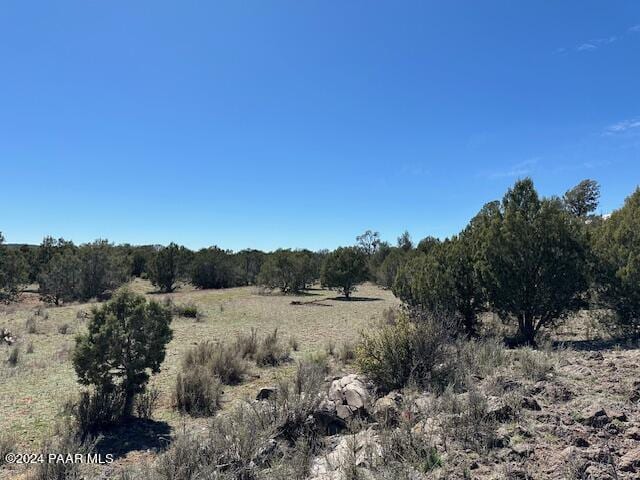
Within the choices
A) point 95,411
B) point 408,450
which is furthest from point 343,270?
point 408,450

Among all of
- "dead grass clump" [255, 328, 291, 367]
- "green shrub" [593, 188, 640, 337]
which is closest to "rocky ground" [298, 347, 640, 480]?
"green shrub" [593, 188, 640, 337]

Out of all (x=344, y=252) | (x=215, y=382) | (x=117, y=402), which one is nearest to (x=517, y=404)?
(x=215, y=382)

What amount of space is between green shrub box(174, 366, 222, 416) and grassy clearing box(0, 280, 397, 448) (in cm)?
25

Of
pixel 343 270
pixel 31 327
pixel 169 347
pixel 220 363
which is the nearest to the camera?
pixel 220 363

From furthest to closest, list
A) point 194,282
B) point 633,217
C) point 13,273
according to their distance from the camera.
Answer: point 194,282, point 13,273, point 633,217

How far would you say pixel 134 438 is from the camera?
682 cm

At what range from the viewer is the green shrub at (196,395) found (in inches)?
319

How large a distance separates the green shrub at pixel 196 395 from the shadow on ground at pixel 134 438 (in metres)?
Result: 0.73

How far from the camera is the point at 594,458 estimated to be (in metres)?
4.41

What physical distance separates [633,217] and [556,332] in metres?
4.06

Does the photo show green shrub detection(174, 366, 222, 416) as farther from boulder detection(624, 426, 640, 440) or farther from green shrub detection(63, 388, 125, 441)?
boulder detection(624, 426, 640, 440)

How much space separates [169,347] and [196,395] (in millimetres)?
5587

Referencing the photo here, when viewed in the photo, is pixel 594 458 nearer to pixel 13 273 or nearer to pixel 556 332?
pixel 556 332

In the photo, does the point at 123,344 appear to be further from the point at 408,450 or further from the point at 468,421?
the point at 468,421
